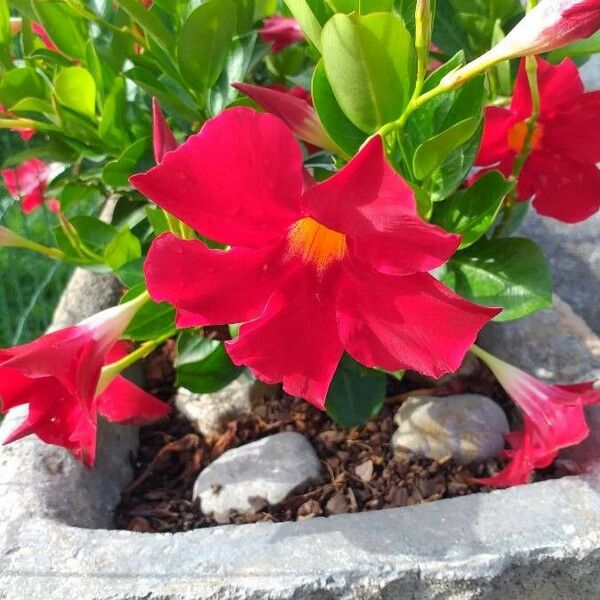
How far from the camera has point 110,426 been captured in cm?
106

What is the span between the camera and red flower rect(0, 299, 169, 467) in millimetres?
723

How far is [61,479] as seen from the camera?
3.06ft

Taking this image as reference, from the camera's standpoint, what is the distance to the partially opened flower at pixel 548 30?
0.57 meters

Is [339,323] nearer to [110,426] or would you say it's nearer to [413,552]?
[413,552]

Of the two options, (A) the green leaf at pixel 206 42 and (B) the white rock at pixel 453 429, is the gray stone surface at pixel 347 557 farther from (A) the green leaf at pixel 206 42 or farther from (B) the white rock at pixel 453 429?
(A) the green leaf at pixel 206 42

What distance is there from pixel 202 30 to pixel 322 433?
1.73ft

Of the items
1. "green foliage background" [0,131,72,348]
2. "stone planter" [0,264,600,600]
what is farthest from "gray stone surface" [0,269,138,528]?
"green foliage background" [0,131,72,348]

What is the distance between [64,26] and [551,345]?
0.75m

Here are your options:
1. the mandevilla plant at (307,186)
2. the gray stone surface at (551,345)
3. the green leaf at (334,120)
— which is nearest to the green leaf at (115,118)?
the mandevilla plant at (307,186)

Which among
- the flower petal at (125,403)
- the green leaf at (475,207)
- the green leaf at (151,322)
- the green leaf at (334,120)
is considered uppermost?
the green leaf at (334,120)

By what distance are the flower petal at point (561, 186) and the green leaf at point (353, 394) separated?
0.28 m

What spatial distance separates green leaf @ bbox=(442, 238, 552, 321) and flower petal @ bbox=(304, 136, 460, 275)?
1.08 ft

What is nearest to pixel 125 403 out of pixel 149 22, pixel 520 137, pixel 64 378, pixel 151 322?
pixel 151 322

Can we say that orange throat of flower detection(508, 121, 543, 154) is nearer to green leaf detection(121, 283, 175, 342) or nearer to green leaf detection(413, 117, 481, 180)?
green leaf detection(413, 117, 481, 180)
